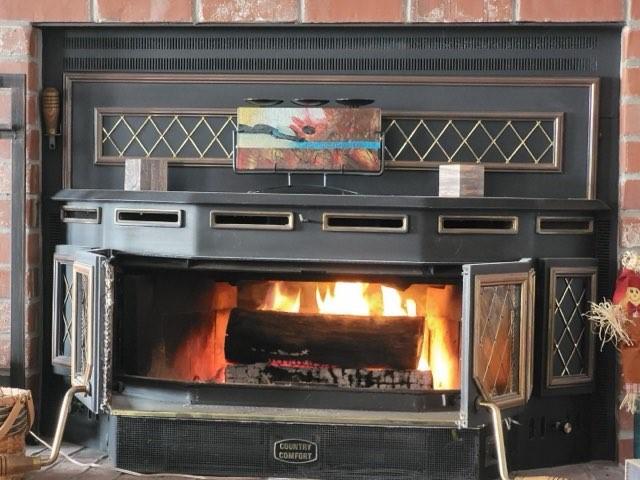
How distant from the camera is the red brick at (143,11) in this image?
3.36 meters

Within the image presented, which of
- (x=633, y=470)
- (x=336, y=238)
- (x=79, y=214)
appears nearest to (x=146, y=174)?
(x=79, y=214)

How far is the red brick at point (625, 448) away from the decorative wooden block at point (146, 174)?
4.90 ft

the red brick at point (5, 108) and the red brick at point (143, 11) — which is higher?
the red brick at point (143, 11)

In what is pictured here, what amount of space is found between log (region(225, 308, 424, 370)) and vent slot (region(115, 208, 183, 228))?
0.40 meters

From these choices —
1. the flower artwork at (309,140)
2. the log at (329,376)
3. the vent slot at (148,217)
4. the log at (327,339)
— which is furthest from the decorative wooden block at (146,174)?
the log at (329,376)

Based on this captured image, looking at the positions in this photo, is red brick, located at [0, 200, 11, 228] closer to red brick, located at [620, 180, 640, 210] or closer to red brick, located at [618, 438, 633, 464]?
red brick, located at [620, 180, 640, 210]

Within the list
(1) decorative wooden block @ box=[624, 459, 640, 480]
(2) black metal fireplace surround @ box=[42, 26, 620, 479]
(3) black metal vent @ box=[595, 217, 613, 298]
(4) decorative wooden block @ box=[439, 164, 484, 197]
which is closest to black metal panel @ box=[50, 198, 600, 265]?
(2) black metal fireplace surround @ box=[42, 26, 620, 479]

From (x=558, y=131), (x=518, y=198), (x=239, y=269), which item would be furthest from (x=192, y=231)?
(x=558, y=131)

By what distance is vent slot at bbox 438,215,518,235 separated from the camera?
3059 millimetres

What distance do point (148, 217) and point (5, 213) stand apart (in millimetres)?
482

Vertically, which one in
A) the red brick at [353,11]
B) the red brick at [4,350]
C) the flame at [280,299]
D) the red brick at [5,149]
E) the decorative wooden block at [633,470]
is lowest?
the decorative wooden block at [633,470]

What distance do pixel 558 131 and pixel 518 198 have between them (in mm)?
323

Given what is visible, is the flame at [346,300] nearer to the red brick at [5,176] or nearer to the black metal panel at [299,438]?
the black metal panel at [299,438]

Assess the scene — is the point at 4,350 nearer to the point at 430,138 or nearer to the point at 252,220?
the point at 252,220
